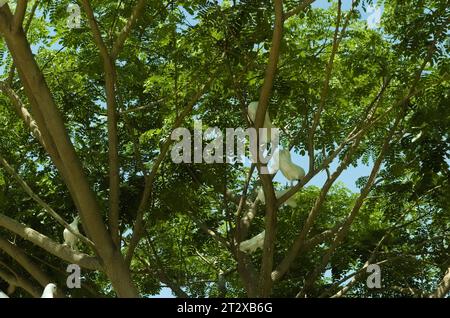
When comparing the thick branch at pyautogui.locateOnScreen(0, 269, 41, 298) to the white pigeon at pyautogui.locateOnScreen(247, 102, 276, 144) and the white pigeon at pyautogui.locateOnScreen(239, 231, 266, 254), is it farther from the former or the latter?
the white pigeon at pyautogui.locateOnScreen(247, 102, 276, 144)

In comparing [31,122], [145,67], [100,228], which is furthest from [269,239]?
[145,67]

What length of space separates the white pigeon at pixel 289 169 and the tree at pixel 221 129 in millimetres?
209

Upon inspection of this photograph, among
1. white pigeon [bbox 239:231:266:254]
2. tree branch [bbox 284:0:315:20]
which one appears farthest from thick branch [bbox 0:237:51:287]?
tree branch [bbox 284:0:315:20]

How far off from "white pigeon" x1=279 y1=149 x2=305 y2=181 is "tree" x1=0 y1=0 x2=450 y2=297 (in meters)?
0.21

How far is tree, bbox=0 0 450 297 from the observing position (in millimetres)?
6281

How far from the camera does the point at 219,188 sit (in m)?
8.19

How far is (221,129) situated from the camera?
8.16m

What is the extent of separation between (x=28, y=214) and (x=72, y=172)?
2.76m

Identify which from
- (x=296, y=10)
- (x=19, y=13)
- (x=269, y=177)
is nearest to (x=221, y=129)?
(x=269, y=177)

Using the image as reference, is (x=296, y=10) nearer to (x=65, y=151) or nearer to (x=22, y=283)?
(x=65, y=151)

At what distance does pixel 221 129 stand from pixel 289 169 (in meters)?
1.88
